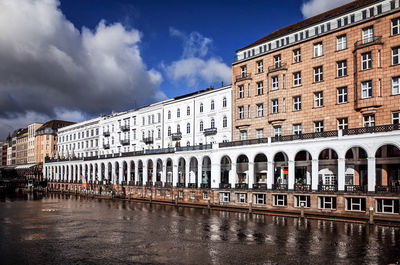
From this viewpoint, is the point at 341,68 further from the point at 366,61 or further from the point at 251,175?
the point at 251,175

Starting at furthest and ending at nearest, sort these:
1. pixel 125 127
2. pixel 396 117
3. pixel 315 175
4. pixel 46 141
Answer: pixel 46 141 → pixel 125 127 → pixel 315 175 → pixel 396 117

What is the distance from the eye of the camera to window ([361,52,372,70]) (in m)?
41.6

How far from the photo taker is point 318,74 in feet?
156

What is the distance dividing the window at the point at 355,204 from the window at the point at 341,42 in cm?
1819

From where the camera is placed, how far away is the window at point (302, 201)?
4231 cm

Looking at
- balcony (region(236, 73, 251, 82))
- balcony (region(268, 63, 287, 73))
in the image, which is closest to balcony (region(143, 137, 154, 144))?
balcony (region(236, 73, 251, 82))

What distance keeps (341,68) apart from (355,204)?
54.4 feet

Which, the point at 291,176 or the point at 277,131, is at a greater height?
the point at 277,131

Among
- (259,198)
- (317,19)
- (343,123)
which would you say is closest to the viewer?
(343,123)

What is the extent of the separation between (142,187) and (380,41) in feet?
153

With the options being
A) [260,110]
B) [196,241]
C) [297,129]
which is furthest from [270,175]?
[196,241]

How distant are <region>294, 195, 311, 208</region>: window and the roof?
866 inches

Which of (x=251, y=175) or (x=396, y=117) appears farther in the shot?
(x=251, y=175)

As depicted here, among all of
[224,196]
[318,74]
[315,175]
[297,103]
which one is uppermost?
[318,74]
